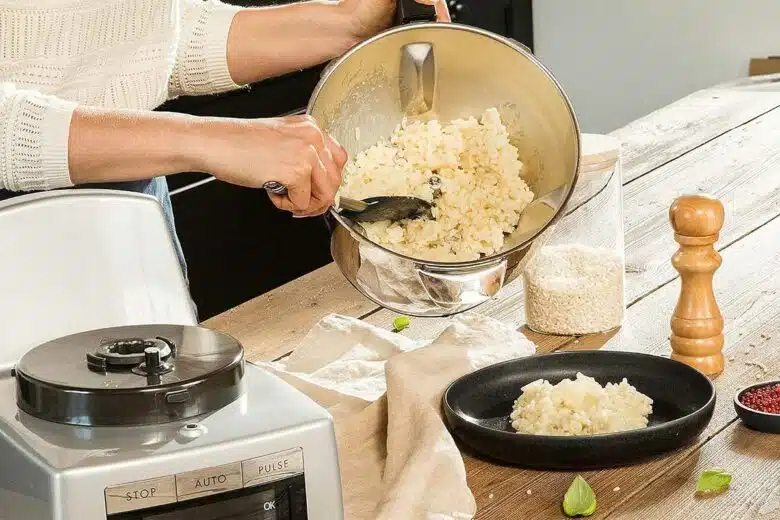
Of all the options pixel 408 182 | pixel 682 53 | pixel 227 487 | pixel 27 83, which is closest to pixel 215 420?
pixel 227 487

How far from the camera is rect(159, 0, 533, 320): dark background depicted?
2.92 meters

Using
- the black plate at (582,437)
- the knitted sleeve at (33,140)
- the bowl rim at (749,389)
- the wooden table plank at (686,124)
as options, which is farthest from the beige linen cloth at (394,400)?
the wooden table plank at (686,124)

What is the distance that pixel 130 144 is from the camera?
1190mm

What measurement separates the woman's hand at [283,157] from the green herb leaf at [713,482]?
430 mm

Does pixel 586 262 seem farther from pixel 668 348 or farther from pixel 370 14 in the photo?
pixel 370 14

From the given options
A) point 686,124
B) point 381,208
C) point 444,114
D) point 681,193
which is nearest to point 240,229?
point 686,124

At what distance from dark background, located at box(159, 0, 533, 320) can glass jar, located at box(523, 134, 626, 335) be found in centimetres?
140

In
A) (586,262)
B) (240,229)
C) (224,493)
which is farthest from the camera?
(240,229)

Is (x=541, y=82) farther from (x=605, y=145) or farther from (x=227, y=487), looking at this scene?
(x=227, y=487)

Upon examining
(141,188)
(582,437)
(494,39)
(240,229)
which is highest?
(494,39)

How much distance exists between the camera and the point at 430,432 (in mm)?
1140

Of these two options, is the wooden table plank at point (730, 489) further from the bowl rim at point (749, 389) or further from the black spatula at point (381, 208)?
the black spatula at point (381, 208)

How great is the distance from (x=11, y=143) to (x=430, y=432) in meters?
0.52

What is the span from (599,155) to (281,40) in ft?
1.63
